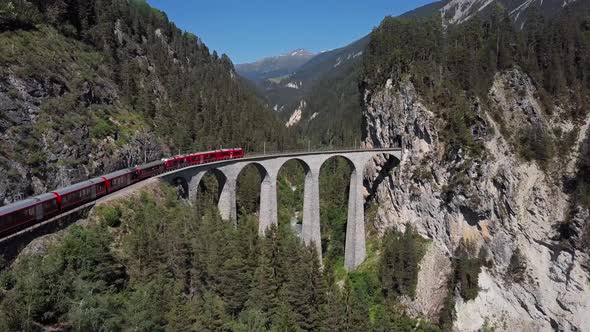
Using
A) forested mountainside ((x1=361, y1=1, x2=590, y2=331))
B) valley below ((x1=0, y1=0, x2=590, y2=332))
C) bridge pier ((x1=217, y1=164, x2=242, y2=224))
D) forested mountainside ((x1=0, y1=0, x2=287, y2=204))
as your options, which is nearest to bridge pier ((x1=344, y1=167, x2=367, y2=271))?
valley below ((x1=0, y1=0, x2=590, y2=332))

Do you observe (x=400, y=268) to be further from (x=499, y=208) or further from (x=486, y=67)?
(x=486, y=67)

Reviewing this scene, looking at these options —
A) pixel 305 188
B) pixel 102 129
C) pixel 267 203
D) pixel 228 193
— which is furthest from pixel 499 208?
pixel 102 129

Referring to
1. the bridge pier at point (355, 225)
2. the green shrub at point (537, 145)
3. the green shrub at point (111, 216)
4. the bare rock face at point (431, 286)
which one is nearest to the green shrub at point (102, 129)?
the green shrub at point (111, 216)

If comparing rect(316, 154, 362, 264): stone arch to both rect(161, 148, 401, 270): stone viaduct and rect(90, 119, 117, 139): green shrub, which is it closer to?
rect(161, 148, 401, 270): stone viaduct

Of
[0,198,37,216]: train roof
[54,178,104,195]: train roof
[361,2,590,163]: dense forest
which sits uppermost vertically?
[361,2,590,163]: dense forest

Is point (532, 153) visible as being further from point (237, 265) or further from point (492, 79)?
point (237, 265)

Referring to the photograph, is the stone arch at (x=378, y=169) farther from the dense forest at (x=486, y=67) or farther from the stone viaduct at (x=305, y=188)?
the dense forest at (x=486, y=67)
